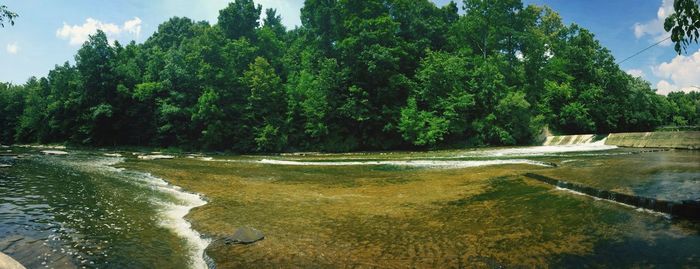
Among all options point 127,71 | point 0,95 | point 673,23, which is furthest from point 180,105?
point 0,95

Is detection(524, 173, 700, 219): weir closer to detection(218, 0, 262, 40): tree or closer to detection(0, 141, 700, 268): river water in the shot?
detection(0, 141, 700, 268): river water

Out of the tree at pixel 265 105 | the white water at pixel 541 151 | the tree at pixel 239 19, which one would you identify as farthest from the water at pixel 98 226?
the tree at pixel 239 19

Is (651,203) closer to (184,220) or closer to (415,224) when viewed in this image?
(415,224)

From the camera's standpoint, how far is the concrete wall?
2562cm

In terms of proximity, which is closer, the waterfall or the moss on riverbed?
the moss on riverbed

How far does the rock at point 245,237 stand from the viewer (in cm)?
670

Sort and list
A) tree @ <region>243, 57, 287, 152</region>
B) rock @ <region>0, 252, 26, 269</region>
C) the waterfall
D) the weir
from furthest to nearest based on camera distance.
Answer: tree @ <region>243, 57, 287, 152</region> < the waterfall < the weir < rock @ <region>0, 252, 26, 269</region>

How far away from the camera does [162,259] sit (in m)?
5.89

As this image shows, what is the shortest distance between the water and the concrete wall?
30.7m

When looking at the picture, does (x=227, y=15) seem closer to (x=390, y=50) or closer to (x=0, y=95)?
(x=390, y=50)

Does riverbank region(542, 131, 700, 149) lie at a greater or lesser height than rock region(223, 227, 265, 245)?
greater

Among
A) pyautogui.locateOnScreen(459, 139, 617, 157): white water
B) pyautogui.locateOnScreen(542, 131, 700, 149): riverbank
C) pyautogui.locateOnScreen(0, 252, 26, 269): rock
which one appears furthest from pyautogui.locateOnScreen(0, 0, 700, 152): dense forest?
pyautogui.locateOnScreen(0, 252, 26, 269): rock

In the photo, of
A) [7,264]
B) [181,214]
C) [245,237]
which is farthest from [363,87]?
[7,264]

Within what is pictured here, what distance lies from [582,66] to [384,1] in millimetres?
26400
